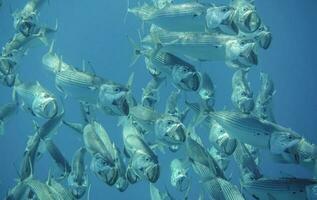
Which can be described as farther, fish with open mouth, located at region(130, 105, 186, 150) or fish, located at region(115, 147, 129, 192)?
fish, located at region(115, 147, 129, 192)

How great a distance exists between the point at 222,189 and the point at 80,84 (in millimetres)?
1653

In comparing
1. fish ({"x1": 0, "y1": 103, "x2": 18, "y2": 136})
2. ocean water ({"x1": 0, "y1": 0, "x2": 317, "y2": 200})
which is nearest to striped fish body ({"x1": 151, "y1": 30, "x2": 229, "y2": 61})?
fish ({"x1": 0, "y1": 103, "x2": 18, "y2": 136})

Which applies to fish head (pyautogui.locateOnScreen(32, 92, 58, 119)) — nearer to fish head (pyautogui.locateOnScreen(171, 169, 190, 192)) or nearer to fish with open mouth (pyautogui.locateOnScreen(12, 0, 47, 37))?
fish with open mouth (pyautogui.locateOnScreen(12, 0, 47, 37))

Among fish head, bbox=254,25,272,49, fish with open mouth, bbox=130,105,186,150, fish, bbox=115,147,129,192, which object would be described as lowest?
fish, bbox=115,147,129,192

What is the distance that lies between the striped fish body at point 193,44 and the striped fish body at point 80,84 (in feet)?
2.72

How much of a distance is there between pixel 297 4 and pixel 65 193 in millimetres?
10412

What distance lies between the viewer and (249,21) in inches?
167

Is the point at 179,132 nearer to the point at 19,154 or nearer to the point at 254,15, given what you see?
the point at 254,15

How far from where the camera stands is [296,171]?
11914 mm

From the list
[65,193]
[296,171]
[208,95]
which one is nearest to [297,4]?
[296,171]

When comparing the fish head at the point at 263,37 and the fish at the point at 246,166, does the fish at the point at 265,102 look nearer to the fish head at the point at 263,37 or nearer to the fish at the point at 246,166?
the fish at the point at 246,166

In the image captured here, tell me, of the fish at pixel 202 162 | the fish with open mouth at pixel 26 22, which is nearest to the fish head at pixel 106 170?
the fish at pixel 202 162

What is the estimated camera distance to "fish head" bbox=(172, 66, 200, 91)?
4090 mm

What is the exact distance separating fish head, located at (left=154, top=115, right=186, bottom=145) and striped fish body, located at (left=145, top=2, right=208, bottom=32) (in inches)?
41.3
